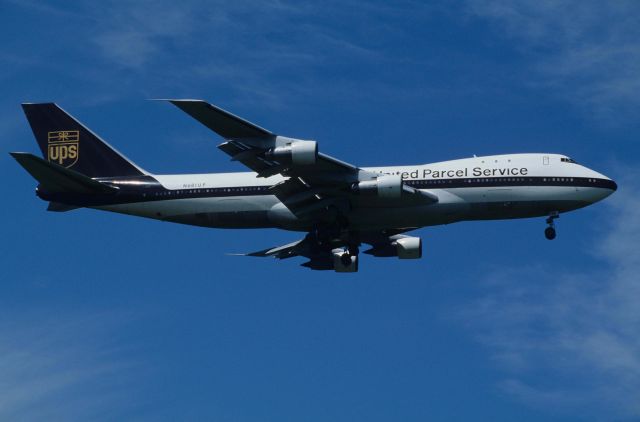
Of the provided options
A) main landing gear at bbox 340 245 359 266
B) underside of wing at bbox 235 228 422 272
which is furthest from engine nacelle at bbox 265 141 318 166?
main landing gear at bbox 340 245 359 266

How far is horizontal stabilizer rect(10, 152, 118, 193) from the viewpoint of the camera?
6284cm

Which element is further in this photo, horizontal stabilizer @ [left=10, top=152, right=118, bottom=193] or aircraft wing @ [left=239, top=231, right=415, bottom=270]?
aircraft wing @ [left=239, top=231, right=415, bottom=270]

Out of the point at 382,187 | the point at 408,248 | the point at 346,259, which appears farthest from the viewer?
the point at 408,248

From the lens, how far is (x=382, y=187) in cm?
6125

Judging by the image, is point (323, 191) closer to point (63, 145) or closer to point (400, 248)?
point (400, 248)

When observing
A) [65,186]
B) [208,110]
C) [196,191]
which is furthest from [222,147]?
[65,186]

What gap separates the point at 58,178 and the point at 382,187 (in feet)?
57.6

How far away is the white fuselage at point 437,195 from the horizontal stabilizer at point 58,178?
9.65 feet

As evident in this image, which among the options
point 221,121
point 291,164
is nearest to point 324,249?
point 291,164

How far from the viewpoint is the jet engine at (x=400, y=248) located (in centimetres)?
6944

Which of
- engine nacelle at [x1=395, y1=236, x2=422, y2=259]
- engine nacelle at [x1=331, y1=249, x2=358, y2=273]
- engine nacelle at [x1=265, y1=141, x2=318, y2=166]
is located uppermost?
engine nacelle at [x1=265, y1=141, x2=318, y2=166]

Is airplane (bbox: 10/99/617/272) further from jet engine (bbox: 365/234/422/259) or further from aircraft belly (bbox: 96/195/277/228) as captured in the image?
jet engine (bbox: 365/234/422/259)

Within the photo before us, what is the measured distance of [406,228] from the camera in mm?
65812

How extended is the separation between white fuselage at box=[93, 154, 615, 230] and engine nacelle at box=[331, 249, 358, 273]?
131 inches
